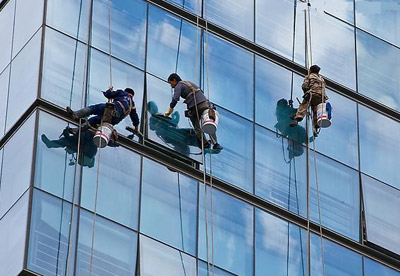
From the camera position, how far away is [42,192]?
114 ft

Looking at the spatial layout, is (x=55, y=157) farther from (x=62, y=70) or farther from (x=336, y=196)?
(x=336, y=196)

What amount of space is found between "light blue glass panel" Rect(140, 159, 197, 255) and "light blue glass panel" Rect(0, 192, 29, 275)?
2.40 m

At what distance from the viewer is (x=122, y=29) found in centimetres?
3838

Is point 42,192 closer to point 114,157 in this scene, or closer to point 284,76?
point 114,157

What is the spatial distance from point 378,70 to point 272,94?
3.60 m

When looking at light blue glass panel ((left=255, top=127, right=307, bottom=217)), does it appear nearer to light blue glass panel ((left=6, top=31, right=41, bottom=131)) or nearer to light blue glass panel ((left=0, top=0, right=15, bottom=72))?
light blue glass panel ((left=6, top=31, right=41, bottom=131))

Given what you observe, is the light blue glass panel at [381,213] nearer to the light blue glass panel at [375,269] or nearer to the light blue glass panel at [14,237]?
the light blue glass panel at [375,269]

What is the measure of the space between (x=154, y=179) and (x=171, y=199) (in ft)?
1.61

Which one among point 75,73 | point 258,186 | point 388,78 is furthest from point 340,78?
point 75,73

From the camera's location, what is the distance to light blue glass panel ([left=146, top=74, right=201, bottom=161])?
1485 inches

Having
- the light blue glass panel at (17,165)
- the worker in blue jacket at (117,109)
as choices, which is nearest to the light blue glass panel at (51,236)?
the light blue glass panel at (17,165)

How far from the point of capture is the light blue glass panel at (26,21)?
37.2 meters

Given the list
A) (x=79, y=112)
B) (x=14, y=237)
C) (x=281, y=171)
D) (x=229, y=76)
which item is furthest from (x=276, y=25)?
(x=14, y=237)

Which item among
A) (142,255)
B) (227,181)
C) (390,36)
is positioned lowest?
(142,255)
